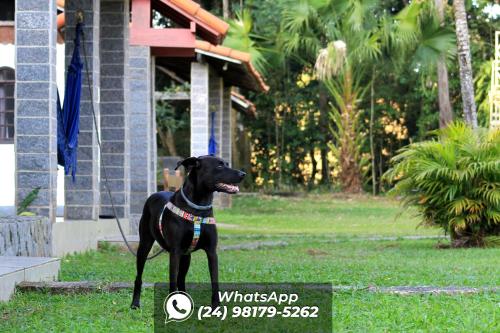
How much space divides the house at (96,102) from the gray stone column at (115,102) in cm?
2

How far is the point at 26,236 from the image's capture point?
11258mm

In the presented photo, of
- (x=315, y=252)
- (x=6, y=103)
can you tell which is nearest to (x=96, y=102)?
(x=315, y=252)

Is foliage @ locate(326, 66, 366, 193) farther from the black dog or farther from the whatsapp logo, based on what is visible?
the whatsapp logo

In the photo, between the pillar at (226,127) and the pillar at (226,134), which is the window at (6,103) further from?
the pillar at (226,127)

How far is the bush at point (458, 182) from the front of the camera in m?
15.9

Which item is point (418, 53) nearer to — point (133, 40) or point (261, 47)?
point (261, 47)

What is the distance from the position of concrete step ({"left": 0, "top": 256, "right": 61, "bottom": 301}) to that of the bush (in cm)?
704

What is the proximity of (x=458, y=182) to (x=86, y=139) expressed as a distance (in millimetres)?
5437

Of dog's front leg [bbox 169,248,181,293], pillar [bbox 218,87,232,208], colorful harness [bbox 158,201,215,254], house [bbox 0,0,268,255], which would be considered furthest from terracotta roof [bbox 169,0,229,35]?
pillar [bbox 218,87,232,208]

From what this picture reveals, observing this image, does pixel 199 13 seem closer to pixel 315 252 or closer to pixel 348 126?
pixel 315 252

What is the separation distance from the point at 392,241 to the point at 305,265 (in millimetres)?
5851

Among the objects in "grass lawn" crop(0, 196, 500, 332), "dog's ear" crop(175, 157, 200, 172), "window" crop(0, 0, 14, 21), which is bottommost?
"grass lawn" crop(0, 196, 500, 332)

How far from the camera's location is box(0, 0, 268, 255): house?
12.6 metres

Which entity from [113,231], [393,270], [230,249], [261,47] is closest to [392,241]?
[230,249]
